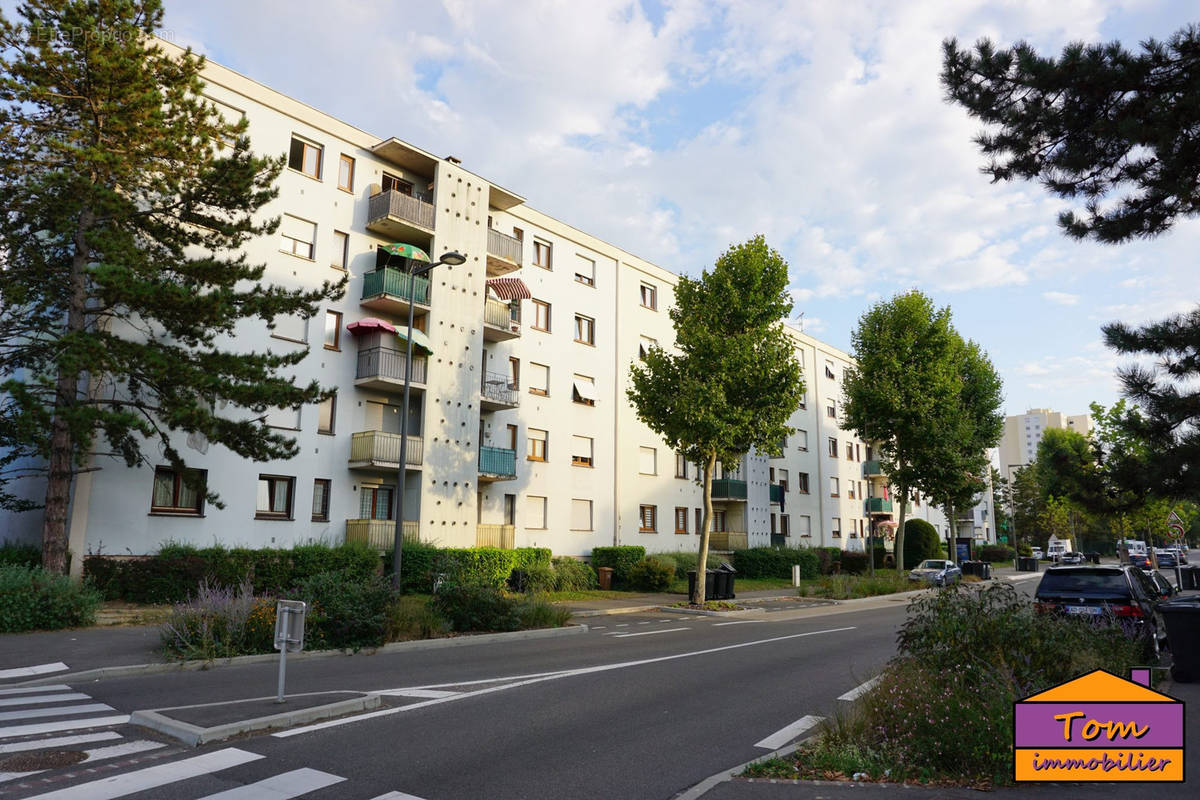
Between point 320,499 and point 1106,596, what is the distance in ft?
70.4

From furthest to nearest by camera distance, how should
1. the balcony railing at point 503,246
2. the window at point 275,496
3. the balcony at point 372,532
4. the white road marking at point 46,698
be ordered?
the balcony railing at point 503,246, the balcony at point 372,532, the window at point 275,496, the white road marking at point 46,698

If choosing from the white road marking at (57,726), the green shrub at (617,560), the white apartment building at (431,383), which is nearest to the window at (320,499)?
the white apartment building at (431,383)

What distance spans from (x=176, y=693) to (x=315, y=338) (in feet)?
56.4

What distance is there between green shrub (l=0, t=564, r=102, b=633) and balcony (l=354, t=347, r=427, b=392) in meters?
11.6

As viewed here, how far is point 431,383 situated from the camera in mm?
27312

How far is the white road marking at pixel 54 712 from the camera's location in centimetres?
810

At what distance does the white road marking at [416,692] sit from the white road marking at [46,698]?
12.2ft

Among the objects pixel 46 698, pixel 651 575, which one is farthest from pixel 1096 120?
pixel 651 575

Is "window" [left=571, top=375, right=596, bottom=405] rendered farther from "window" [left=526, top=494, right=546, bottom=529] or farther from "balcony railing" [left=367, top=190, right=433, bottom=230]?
"balcony railing" [left=367, top=190, right=433, bottom=230]

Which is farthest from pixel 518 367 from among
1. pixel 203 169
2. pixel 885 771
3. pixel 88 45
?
pixel 885 771

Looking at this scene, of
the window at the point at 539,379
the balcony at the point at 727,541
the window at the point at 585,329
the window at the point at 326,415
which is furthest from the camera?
the balcony at the point at 727,541

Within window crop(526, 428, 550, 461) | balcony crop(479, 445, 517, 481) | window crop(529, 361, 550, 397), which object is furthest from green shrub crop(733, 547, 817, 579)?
balcony crop(479, 445, 517, 481)

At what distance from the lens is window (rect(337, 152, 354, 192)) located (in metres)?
26.7

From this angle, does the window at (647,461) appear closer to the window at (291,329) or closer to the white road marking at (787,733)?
the window at (291,329)
